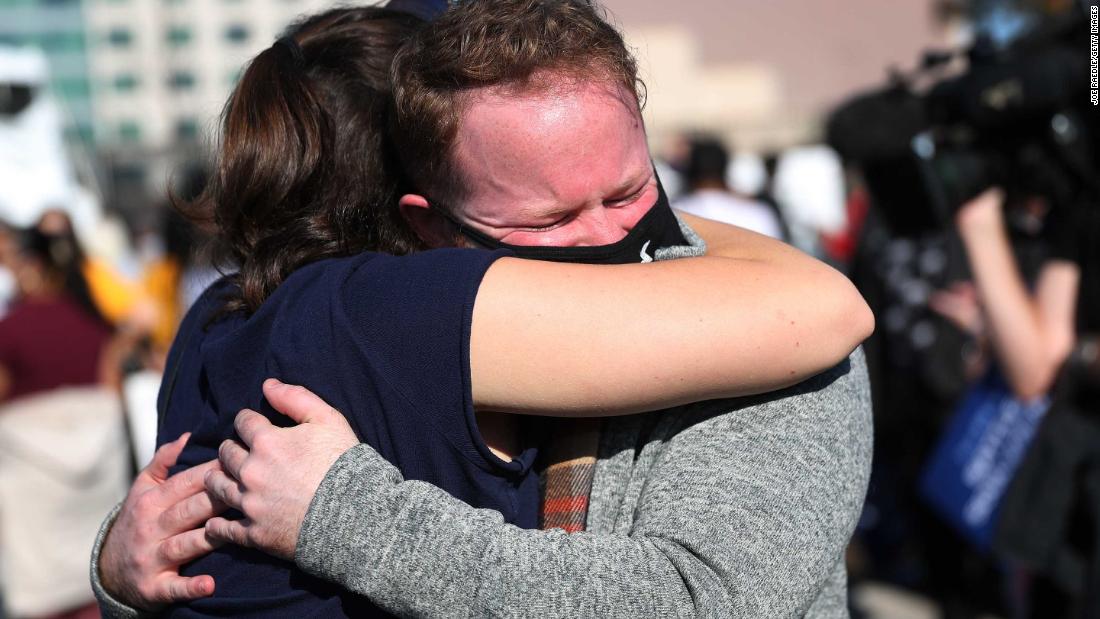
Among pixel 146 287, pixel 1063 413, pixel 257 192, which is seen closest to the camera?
pixel 257 192

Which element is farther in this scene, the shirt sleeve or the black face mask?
the black face mask

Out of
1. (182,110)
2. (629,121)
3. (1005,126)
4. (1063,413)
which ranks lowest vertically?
(182,110)

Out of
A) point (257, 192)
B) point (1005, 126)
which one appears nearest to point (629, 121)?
point (257, 192)

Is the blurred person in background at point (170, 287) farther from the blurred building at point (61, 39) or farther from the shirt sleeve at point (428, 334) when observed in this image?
the blurred building at point (61, 39)

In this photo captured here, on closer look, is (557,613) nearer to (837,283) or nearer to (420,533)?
(420,533)

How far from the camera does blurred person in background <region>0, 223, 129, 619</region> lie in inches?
183

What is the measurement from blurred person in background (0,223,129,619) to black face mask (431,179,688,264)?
3.50m

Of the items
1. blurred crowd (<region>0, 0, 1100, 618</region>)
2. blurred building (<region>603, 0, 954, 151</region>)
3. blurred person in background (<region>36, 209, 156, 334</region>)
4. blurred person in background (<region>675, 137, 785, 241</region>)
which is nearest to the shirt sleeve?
blurred crowd (<region>0, 0, 1100, 618</region>)

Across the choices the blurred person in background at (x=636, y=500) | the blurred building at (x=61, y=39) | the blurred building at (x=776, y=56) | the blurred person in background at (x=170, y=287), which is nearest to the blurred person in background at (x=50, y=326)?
the blurred person in background at (x=170, y=287)

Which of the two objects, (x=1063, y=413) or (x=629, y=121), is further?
(x=1063, y=413)

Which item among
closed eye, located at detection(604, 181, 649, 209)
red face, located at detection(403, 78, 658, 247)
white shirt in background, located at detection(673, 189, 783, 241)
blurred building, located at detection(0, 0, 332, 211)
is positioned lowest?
blurred building, located at detection(0, 0, 332, 211)

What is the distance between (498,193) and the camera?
1423 mm

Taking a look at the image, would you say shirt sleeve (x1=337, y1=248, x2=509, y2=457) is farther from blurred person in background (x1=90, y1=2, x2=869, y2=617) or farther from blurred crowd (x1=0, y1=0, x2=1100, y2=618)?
blurred crowd (x1=0, y1=0, x2=1100, y2=618)

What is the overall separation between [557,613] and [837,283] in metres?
0.53
